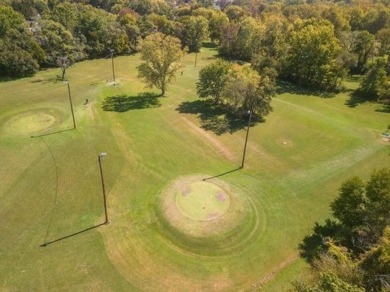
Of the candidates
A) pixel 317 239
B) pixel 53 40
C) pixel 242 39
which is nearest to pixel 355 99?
pixel 242 39

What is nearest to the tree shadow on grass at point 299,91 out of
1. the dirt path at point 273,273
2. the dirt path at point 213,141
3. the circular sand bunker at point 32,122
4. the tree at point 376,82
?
the tree at point 376,82

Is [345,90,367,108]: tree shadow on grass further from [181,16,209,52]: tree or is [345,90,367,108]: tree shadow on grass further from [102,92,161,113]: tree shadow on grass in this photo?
[181,16,209,52]: tree

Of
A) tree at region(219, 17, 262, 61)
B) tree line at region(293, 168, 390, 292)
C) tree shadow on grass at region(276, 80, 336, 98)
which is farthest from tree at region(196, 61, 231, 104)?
tree at region(219, 17, 262, 61)

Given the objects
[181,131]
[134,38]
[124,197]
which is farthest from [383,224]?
[134,38]

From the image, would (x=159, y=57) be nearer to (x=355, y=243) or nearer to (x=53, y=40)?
(x=53, y=40)

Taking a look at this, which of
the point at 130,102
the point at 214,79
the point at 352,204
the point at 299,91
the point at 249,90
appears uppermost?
the point at 249,90

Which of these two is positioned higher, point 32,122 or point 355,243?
point 355,243
